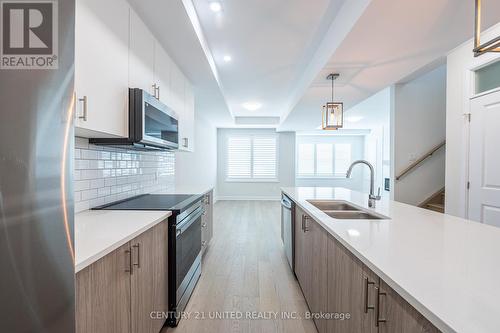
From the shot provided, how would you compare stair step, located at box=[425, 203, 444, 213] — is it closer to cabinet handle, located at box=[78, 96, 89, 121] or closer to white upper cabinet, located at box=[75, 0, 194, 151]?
white upper cabinet, located at box=[75, 0, 194, 151]

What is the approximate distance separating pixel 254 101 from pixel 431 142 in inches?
131

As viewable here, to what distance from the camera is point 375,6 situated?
1.66m

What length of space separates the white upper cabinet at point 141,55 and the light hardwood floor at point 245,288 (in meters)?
1.90

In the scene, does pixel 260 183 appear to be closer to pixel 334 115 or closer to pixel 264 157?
pixel 264 157

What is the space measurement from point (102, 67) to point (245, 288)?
2.20m

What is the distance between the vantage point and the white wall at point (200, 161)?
432 centimetres

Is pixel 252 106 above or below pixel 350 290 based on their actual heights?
above

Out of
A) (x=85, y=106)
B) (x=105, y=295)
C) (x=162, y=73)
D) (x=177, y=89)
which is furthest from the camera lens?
(x=177, y=89)

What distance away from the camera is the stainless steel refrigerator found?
22.2 inches

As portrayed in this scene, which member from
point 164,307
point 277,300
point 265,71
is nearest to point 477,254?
point 277,300

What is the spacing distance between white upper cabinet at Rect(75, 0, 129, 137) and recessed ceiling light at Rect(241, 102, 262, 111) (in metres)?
3.97

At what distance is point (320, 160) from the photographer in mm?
9617

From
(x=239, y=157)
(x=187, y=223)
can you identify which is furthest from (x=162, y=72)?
(x=239, y=157)

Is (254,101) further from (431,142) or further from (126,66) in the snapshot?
(126,66)
